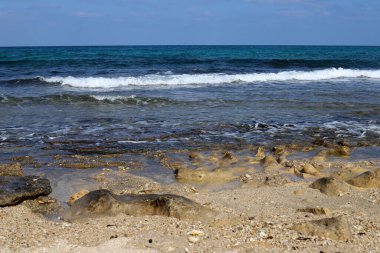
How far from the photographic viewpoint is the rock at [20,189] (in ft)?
15.8

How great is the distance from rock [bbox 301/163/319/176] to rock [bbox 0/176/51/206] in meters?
3.36

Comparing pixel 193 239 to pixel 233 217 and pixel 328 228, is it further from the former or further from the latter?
pixel 328 228

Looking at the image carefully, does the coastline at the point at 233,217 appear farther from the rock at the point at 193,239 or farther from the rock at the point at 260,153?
the rock at the point at 260,153

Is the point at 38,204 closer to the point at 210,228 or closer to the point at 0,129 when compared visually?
the point at 210,228

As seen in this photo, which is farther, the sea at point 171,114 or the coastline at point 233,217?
the sea at point 171,114

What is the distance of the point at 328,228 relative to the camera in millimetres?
3816

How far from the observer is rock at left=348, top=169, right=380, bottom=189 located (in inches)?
214

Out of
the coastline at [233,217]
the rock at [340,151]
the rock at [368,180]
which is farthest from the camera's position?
the rock at [340,151]

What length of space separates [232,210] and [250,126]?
194 inches

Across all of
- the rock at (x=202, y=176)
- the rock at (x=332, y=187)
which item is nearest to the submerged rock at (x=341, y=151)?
the rock at (x=332, y=187)

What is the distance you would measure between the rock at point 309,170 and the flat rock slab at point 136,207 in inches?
86.4

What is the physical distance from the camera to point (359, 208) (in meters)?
4.70

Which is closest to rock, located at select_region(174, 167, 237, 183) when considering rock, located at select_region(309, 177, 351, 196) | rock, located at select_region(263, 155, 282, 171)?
rock, located at select_region(263, 155, 282, 171)

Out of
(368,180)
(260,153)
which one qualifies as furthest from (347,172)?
(260,153)
